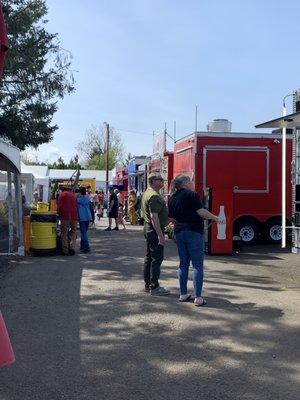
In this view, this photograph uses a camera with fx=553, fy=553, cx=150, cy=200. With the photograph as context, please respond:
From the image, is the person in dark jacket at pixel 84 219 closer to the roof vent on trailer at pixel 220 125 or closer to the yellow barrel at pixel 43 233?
the yellow barrel at pixel 43 233

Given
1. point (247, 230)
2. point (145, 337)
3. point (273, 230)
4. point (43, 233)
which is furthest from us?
point (273, 230)

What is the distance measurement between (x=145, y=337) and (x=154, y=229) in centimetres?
236

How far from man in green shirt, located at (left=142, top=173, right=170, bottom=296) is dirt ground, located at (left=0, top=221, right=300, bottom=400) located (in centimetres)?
22

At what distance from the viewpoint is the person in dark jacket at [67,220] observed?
504 inches

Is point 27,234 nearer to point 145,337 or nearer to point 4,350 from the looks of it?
point 145,337

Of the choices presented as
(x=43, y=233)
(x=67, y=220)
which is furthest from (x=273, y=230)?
(x=43, y=233)

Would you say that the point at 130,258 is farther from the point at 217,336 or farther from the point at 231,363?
the point at 231,363

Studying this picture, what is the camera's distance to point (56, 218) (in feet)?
42.5

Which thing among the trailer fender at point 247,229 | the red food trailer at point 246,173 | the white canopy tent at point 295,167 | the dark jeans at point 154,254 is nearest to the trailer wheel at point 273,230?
the red food trailer at point 246,173

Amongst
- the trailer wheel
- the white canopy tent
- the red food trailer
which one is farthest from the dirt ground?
the trailer wheel

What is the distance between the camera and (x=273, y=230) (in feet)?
51.0

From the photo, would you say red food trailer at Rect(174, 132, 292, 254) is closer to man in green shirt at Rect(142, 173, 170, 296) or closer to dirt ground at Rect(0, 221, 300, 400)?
dirt ground at Rect(0, 221, 300, 400)

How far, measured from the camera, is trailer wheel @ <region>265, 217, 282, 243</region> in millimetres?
15477

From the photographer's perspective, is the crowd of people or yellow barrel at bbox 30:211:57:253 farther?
yellow barrel at bbox 30:211:57:253
